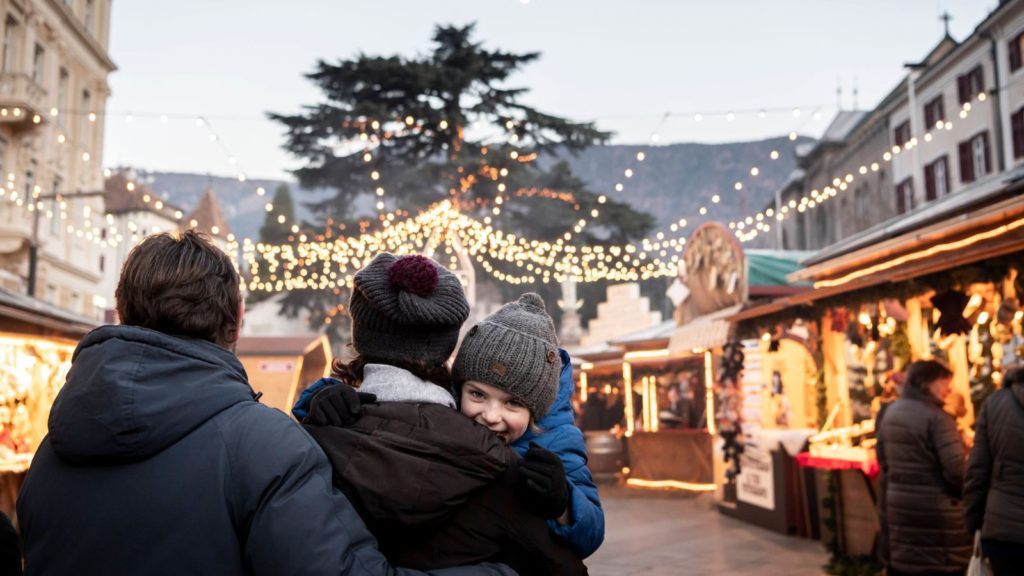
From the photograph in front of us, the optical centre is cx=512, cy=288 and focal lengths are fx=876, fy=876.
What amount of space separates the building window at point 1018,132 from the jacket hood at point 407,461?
2886 centimetres

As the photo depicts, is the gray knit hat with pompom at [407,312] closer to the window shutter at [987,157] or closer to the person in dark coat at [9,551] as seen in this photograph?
the person in dark coat at [9,551]

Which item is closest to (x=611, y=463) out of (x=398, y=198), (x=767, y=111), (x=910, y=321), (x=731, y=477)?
(x=731, y=477)

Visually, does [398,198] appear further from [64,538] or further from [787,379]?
[64,538]

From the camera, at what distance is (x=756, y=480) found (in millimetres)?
12633

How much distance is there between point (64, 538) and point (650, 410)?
19.0 meters

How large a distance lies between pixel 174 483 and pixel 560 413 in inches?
40.8

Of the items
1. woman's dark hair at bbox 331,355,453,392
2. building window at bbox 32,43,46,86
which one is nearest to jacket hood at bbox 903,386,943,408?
woman's dark hair at bbox 331,355,453,392

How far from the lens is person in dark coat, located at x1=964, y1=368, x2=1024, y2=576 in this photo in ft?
15.6

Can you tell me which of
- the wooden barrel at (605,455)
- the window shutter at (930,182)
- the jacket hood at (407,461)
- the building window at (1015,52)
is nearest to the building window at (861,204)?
the window shutter at (930,182)

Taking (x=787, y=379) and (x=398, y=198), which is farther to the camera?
(x=398, y=198)

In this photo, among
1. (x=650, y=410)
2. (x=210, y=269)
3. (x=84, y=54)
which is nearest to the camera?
(x=210, y=269)

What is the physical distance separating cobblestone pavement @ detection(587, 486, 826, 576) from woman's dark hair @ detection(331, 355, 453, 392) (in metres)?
7.22

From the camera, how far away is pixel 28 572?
181 centimetres

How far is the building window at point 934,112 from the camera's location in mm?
31859
